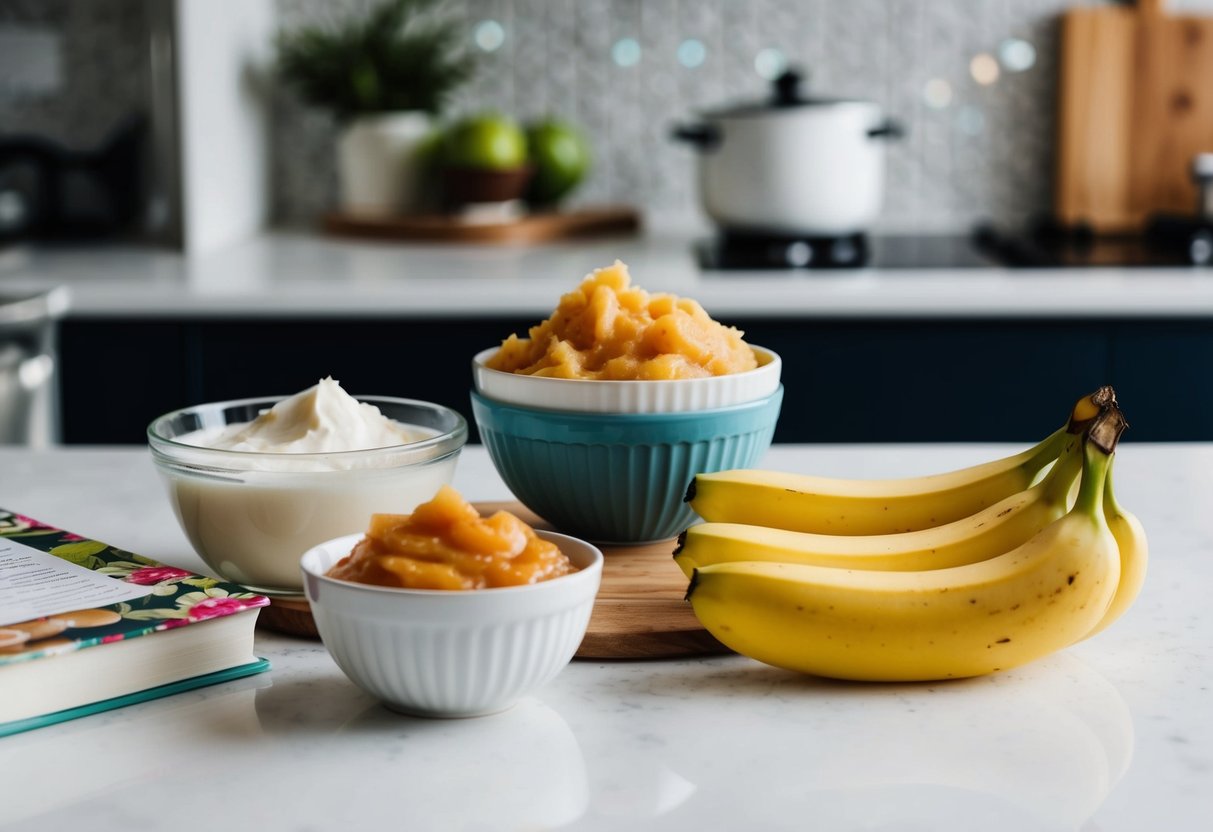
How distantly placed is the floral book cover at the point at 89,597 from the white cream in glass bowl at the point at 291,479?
60 millimetres

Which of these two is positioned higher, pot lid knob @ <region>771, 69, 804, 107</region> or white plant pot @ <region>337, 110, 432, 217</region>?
pot lid knob @ <region>771, 69, 804, 107</region>

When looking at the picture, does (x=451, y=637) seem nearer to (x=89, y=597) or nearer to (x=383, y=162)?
(x=89, y=597)

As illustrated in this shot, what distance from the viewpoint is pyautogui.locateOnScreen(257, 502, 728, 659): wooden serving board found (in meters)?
0.88

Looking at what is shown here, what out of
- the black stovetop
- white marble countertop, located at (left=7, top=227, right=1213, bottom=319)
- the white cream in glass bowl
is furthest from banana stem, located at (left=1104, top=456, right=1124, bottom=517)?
the black stovetop

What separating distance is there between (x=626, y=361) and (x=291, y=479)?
262 millimetres

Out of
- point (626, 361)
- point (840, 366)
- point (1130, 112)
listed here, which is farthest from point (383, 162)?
point (626, 361)

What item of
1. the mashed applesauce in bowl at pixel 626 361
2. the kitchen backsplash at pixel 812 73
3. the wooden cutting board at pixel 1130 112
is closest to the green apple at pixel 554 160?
the kitchen backsplash at pixel 812 73

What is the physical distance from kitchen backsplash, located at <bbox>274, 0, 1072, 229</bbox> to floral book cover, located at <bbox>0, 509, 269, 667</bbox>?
215 centimetres

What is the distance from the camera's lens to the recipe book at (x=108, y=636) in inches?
29.6

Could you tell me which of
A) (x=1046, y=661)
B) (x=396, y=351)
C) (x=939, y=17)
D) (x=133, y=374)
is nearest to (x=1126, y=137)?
(x=939, y=17)

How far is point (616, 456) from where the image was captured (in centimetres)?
103

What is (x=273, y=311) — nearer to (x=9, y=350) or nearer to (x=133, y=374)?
(x=133, y=374)

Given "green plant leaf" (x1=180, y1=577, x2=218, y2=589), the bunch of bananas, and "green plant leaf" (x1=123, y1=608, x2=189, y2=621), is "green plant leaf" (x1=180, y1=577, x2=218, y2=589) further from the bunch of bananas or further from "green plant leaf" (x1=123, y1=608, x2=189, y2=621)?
the bunch of bananas

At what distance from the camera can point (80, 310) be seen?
2143 mm
